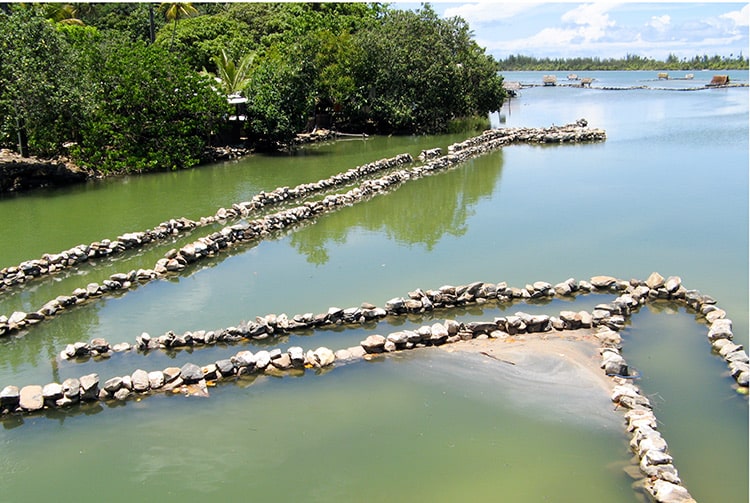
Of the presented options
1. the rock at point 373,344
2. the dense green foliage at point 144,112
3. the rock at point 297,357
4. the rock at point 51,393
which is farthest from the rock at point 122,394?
the dense green foliage at point 144,112

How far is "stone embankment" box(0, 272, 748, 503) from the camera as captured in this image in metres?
8.16

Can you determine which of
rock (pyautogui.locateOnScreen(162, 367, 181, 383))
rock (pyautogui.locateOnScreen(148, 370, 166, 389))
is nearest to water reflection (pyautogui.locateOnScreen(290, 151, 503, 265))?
rock (pyautogui.locateOnScreen(162, 367, 181, 383))

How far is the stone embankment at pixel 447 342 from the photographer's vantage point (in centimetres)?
816

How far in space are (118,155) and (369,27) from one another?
20.7m

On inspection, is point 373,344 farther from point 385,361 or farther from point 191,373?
point 191,373

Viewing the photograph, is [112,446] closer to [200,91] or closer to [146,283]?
[146,283]

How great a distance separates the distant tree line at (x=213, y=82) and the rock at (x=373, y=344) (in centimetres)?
1780

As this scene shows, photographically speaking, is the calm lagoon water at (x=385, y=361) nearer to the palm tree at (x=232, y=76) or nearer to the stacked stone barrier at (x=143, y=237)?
the stacked stone barrier at (x=143, y=237)

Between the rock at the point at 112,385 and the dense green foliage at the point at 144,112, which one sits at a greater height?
the dense green foliage at the point at 144,112

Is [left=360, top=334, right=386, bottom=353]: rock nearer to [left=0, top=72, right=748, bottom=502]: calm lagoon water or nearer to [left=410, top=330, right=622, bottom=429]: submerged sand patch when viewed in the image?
[left=0, top=72, right=748, bottom=502]: calm lagoon water

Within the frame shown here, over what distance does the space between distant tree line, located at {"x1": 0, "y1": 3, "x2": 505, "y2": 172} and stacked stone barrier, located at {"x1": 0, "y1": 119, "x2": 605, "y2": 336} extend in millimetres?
6535

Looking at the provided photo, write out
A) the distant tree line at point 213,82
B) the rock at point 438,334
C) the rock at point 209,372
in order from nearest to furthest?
the rock at point 209,372, the rock at point 438,334, the distant tree line at point 213,82

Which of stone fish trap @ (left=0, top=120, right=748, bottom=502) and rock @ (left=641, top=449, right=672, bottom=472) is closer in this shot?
rock @ (left=641, top=449, right=672, bottom=472)

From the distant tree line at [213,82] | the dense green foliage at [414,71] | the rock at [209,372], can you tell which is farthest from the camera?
the dense green foliage at [414,71]
